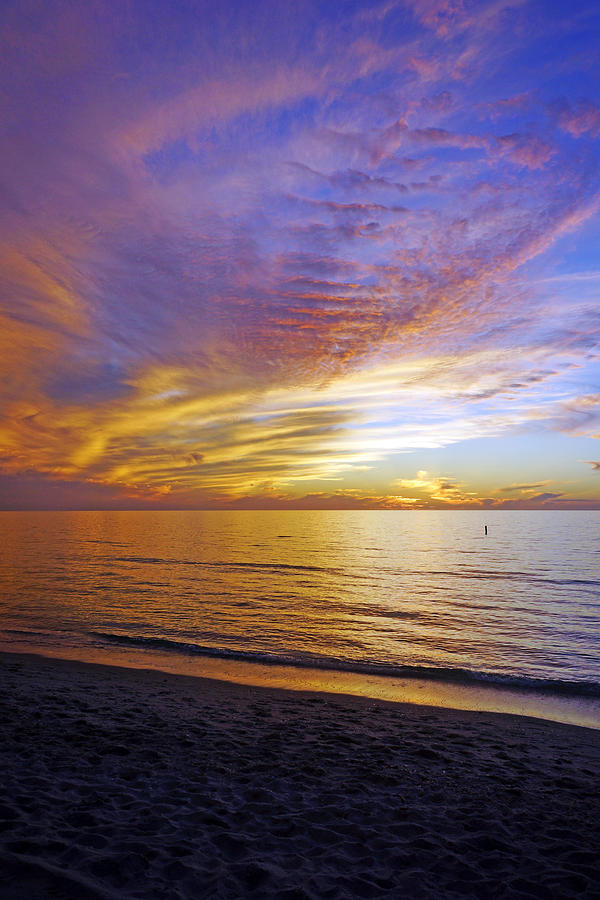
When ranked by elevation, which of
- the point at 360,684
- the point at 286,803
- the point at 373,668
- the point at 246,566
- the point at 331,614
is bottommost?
the point at 246,566

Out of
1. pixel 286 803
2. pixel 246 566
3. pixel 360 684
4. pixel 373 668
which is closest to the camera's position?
pixel 286 803

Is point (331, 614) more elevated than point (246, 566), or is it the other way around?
point (331, 614)

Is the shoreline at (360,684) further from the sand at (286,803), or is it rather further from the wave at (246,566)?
the wave at (246,566)

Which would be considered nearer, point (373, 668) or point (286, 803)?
point (286, 803)

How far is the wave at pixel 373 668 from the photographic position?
17625 mm

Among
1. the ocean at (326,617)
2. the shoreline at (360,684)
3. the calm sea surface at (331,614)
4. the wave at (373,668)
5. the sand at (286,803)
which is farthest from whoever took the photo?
the calm sea surface at (331,614)

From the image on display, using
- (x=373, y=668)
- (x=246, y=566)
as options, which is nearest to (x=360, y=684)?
(x=373, y=668)

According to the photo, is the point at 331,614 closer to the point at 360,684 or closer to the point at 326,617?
the point at 326,617

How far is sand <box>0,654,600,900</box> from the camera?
19.7 feet

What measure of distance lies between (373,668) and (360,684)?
2108 millimetres

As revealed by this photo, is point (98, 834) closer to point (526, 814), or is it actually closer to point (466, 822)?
point (466, 822)

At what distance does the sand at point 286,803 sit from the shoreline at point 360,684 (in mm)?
1994

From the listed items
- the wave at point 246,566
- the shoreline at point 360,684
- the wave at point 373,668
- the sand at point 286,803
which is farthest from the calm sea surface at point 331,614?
the sand at point 286,803

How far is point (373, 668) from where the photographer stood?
19641 mm
